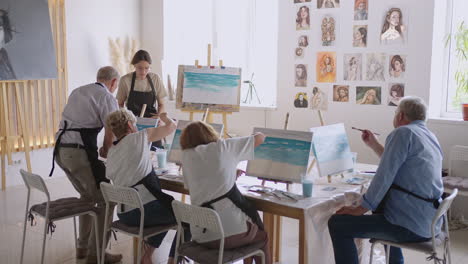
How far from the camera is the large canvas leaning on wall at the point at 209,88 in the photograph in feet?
16.9

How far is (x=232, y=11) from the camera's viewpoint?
7.46 m

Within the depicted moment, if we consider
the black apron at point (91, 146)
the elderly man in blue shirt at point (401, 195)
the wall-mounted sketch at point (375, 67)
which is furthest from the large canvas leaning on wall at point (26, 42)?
the elderly man in blue shirt at point (401, 195)

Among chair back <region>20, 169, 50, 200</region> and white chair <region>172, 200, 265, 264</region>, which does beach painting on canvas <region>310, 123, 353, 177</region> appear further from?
chair back <region>20, 169, 50, 200</region>

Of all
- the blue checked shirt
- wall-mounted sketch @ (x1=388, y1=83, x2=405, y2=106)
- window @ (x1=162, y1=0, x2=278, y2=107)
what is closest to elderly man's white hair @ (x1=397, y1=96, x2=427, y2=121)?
the blue checked shirt

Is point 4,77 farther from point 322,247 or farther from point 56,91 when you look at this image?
point 322,247

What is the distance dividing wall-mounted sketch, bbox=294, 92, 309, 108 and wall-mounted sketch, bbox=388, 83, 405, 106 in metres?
1.04

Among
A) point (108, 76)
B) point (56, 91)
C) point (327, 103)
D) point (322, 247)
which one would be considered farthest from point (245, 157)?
point (56, 91)

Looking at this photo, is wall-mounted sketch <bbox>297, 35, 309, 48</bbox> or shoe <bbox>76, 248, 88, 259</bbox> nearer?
shoe <bbox>76, 248, 88, 259</bbox>

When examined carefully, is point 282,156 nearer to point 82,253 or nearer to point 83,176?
point 83,176

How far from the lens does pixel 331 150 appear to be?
11.8ft

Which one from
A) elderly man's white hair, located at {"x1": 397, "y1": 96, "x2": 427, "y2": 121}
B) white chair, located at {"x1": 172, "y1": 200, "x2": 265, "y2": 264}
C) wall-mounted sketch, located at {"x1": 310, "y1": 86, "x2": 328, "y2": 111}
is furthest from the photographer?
wall-mounted sketch, located at {"x1": 310, "y1": 86, "x2": 328, "y2": 111}

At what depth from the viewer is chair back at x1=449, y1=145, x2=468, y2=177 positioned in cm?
496

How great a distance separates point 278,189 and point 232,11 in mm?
4608

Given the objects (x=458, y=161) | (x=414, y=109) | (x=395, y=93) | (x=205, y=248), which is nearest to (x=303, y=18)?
(x=395, y=93)
